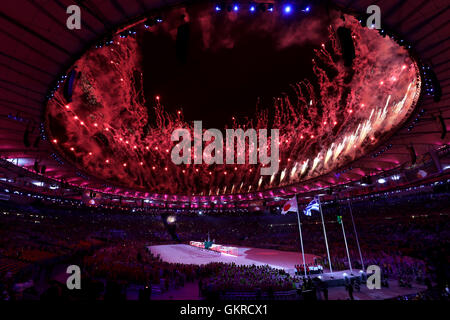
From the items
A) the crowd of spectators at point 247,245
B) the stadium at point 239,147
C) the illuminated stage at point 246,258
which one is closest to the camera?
the stadium at point 239,147

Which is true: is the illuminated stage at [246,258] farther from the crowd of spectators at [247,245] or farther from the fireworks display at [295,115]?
the fireworks display at [295,115]

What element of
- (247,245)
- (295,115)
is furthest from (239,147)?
(247,245)

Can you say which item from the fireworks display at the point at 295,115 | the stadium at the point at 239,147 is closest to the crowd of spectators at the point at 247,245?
the stadium at the point at 239,147

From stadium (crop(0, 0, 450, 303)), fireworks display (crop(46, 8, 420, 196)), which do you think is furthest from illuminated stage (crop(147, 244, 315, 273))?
fireworks display (crop(46, 8, 420, 196))

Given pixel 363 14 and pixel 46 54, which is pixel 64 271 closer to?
pixel 46 54

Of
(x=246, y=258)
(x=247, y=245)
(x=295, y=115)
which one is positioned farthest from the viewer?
(x=247, y=245)

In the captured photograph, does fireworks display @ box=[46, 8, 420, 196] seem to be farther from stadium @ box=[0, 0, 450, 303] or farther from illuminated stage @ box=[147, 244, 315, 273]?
illuminated stage @ box=[147, 244, 315, 273]

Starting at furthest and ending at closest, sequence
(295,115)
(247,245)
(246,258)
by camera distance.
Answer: (247,245) → (246,258) → (295,115)

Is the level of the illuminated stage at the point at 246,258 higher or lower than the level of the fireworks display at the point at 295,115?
lower

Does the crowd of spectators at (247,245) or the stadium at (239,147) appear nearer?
the stadium at (239,147)

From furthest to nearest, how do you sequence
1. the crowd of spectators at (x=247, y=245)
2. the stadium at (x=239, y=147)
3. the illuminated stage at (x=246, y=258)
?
the illuminated stage at (x=246, y=258) < the crowd of spectators at (x=247, y=245) < the stadium at (x=239, y=147)

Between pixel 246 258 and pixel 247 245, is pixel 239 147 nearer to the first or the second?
pixel 246 258

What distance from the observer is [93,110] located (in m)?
18.4
